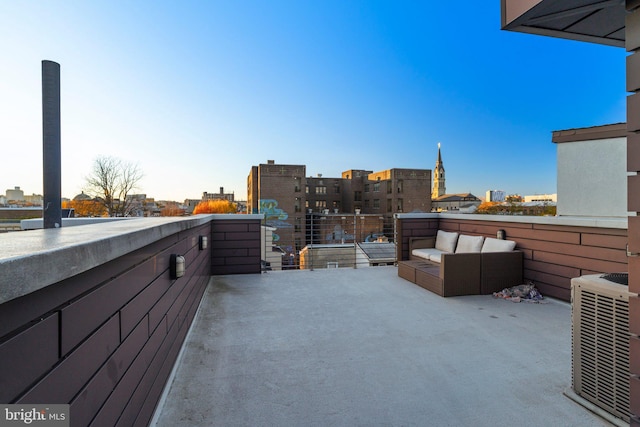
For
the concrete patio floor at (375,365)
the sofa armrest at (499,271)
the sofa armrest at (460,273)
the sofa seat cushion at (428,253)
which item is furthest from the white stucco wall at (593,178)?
the sofa armrest at (460,273)

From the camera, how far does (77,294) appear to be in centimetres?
83

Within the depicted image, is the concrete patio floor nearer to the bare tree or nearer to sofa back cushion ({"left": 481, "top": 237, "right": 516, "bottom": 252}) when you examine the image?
sofa back cushion ({"left": 481, "top": 237, "right": 516, "bottom": 252})

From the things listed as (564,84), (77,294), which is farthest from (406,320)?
(564,84)

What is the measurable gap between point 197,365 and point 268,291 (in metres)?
2.12

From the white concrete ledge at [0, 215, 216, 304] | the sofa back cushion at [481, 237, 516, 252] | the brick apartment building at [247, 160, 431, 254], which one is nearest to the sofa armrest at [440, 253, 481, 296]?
the sofa back cushion at [481, 237, 516, 252]

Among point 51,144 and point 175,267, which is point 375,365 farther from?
point 51,144

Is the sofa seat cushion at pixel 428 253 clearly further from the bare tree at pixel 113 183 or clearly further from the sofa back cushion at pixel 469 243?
the bare tree at pixel 113 183

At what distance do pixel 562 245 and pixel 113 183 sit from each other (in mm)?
18203

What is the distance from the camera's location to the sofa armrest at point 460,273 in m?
4.08

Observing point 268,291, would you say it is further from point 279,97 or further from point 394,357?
point 279,97

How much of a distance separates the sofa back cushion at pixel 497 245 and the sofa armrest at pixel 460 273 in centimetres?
57

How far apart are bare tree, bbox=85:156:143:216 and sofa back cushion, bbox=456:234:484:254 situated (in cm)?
1582

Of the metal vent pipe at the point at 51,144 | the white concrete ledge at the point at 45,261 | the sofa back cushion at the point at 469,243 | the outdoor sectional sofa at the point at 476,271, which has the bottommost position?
the outdoor sectional sofa at the point at 476,271

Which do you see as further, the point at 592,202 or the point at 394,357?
the point at 592,202
